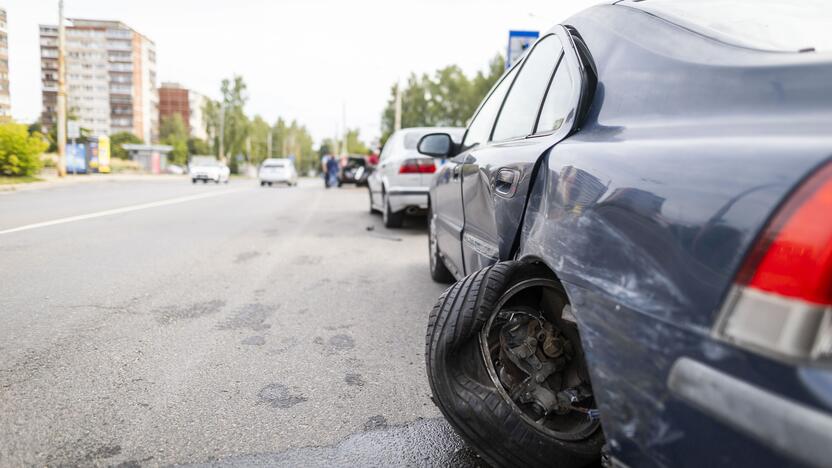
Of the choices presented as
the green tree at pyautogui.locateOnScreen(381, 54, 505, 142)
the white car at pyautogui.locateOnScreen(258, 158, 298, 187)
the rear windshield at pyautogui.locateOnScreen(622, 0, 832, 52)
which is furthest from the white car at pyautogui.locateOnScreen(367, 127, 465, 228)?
the green tree at pyautogui.locateOnScreen(381, 54, 505, 142)

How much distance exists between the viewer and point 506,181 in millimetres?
2359

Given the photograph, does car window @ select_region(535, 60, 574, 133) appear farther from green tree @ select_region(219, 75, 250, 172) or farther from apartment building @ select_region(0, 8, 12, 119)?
green tree @ select_region(219, 75, 250, 172)

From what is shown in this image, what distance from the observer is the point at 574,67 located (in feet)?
7.26

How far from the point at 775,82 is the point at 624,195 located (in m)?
0.39

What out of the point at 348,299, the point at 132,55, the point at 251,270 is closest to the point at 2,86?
the point at 251,270

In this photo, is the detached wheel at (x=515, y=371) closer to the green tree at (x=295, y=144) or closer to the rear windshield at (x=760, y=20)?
the rear windshield at (x=760, y=20)

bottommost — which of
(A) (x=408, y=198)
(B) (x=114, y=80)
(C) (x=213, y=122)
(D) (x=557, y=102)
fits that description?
(A) (x=408, y=198)

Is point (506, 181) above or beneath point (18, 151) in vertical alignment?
beneath

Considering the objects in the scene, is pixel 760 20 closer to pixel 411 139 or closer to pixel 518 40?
pixel 411 139

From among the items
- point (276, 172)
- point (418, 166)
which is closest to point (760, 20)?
point (418, 166)

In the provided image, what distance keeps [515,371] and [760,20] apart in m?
1.28

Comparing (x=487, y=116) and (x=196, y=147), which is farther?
(x=196, y=147)

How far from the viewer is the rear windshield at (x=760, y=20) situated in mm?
1555

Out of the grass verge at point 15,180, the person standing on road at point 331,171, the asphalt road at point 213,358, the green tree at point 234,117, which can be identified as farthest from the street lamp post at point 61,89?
the green tree at point 234,117
